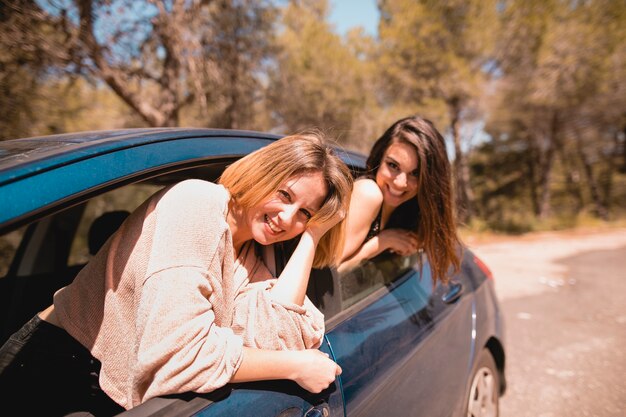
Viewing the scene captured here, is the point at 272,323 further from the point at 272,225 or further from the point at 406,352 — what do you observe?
the point at 406,352

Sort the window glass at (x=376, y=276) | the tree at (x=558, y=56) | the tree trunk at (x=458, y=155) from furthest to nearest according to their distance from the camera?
1. the tree trunk at (x=458, y=155)
2. the tree at (x=558, y=56)
3. the window glass at (x=376, y=276)

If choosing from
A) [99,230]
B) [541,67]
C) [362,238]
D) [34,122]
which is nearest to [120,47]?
[34,122]

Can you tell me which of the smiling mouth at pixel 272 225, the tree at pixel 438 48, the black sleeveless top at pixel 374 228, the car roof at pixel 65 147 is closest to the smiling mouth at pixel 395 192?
the black sleeveless top at pixel 374 228

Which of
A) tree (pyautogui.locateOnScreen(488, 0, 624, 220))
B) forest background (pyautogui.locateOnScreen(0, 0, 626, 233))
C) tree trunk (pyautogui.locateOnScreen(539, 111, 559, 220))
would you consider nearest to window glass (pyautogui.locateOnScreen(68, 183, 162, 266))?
forest background (pyautogui.locateOnScreen(0, 0, 626, 233))

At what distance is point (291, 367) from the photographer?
998 millimetres

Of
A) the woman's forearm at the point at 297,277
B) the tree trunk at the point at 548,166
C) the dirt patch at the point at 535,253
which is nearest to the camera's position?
the woman's forearm at the point at 297,277

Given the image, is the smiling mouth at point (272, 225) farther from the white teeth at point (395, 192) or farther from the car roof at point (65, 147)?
the white teeth at point (395, 192)

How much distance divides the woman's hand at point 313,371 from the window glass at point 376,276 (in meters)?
0.42

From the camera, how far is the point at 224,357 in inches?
35.0

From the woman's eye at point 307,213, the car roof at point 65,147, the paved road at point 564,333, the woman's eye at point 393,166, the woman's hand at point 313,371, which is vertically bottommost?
the paved road at point 564,333

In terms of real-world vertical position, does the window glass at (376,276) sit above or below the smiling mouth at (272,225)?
below

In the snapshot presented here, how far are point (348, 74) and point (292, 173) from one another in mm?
10707

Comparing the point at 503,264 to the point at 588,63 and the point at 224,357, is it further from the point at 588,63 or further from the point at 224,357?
the point at 588,63

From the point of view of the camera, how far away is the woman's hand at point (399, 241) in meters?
1.86
